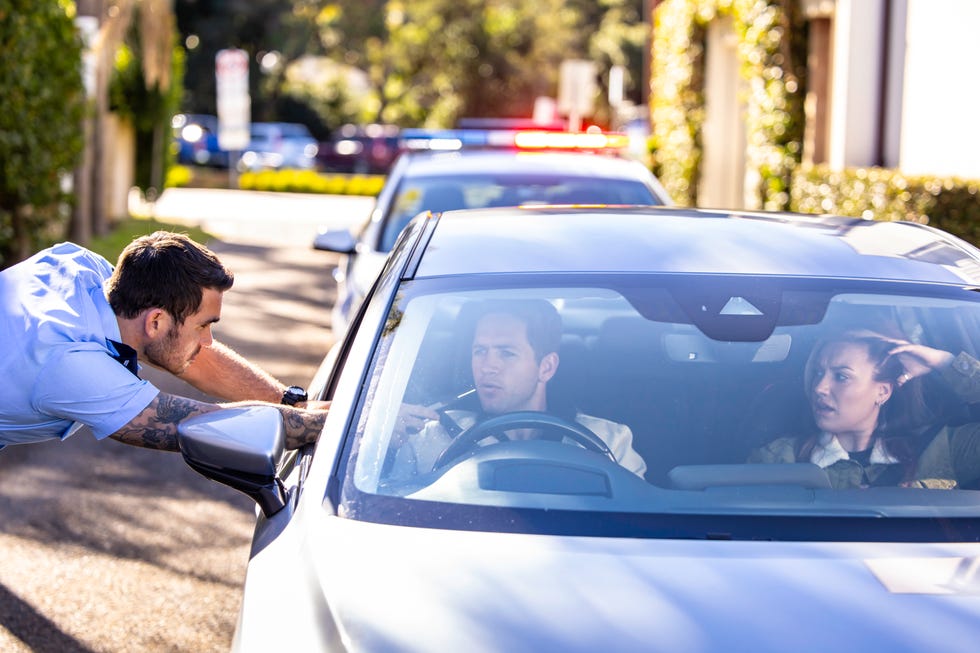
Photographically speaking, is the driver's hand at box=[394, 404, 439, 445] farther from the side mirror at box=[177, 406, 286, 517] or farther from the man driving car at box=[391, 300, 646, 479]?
the side mirror at box=[177, 406, 286, 517]

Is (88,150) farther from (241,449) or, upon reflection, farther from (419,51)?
(419,51)

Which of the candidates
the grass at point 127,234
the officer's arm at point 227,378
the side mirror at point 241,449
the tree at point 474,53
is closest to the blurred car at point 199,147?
the tree at point 474,53

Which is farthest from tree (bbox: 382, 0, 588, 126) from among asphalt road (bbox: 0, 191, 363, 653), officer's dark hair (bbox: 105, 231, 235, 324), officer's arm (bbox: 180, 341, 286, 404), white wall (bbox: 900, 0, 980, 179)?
officer's dark hair (bbox: 105, 231, 235, 324)

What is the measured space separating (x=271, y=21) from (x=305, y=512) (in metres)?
45.9

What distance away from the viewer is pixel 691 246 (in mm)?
3613

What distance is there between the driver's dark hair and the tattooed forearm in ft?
2.43

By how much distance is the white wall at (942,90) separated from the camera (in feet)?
35.9

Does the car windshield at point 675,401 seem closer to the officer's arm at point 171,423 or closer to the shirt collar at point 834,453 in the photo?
the shirt collar at point 834,453

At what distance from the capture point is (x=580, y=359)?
3.41 metres

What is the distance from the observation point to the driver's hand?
3.11 m

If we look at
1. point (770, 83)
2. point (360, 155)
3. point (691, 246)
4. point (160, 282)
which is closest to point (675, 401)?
point (691, 246)

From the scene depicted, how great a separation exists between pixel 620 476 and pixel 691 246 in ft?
2.76

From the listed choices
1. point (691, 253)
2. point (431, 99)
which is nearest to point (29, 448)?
point (691, 253)

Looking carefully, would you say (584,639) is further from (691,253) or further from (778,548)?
(691,253)
